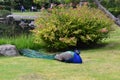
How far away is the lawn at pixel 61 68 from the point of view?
7910 millimetres

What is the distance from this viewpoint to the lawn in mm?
7910

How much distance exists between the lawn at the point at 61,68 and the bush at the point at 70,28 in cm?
127

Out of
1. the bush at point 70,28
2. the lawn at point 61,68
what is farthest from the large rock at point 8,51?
the bush at point 70,28

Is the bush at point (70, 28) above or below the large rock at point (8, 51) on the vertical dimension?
above

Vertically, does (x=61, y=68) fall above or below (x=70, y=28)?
below

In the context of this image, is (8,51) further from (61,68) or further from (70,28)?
(61,68)

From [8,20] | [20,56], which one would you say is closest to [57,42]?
[20,56]

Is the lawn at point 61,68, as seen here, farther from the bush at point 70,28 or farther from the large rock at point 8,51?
the bush at point 70,28

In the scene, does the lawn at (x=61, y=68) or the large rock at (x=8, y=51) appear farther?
the large rock at (x=8, y=51)

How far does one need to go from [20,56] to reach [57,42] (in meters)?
1.66

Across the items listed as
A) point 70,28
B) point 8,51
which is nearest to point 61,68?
point 8,51

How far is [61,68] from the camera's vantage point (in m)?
8.85

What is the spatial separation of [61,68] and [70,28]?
364cm

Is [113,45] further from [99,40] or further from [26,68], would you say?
[26,68]
